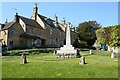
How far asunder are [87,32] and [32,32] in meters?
24.0

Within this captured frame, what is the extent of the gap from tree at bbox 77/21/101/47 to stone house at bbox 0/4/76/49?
7.12m

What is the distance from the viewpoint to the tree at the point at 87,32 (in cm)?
7519

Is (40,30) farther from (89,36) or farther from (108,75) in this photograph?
(108,75)

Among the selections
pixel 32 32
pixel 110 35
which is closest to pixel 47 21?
Answer: pixel 32 32

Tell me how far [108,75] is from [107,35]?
103 ft

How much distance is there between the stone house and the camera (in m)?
52.4

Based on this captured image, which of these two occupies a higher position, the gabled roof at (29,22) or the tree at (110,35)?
the gabled roof at (29,22)

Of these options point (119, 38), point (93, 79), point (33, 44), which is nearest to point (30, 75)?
point (93, 79)

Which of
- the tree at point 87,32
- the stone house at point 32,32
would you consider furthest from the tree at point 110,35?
the tree at point 87,32

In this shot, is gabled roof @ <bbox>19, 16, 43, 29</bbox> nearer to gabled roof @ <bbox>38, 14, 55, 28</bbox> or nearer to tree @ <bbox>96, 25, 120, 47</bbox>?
gabled roof @ <bbox>38, 14, 55, 28</bbox>

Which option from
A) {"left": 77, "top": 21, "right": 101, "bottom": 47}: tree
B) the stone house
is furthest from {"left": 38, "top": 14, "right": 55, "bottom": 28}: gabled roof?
{"left": 77, "top": 21, "right": 101, "bottom": 47}: tree

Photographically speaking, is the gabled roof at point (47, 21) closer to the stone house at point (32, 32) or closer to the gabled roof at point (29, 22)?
the stone house at point (32, 32)

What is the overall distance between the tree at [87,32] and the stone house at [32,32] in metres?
7.12

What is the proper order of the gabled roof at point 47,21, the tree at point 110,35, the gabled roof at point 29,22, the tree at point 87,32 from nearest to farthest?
the tree at point 110,35
the gabled roof at point 29,22
the gabled roof at point 47,21
the tree at point 87,32
